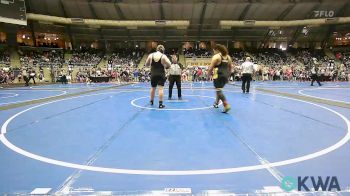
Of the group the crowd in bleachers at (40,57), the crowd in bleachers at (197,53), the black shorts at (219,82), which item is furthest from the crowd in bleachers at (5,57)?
the black shorts at (219,82)

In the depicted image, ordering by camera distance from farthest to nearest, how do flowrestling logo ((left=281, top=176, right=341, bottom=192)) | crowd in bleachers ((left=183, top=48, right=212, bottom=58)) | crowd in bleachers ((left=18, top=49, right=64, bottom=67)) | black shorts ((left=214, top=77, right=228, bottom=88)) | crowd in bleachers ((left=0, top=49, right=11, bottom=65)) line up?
crowd in bleachers ((left=183, top=48, right=212, bottom=58)) → crowd in bleachers ((left=18, top=49, right=64, bottom=67)) → crowd in bleachers ((left=0, top=49, right=11, bottom=65)) → black shorts ((left=214, top=77, right=228, bottom=88)) → flowrestling logo ((left=281, top=176, right=341, bottom=192))

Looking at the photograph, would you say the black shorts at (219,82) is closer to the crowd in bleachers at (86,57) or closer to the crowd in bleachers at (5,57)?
the crowd in bleachers at (86,57)

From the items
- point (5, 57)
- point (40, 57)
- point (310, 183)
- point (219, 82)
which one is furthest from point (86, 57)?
point (310, 183)

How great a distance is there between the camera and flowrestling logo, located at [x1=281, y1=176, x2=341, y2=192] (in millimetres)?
2893

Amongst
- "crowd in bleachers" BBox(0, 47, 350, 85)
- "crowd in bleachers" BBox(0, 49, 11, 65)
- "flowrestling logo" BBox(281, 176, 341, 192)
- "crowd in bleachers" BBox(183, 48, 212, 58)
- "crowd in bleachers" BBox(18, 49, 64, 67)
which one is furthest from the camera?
"crowd in bleachers" BBox(183, 48, 212, 58)

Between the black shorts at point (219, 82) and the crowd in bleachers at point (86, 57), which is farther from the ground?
the crowd in bleachers at point (86, 57)

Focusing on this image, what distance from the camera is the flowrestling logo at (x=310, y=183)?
2893 millimetres

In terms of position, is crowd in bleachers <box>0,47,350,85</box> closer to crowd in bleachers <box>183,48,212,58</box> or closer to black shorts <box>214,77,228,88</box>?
crowd in bleachers <box>183,48,212,58</box>

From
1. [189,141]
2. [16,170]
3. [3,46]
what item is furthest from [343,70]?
[3,46]

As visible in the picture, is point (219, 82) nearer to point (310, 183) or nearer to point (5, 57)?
point (310, 183)

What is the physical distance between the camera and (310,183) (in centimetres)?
301

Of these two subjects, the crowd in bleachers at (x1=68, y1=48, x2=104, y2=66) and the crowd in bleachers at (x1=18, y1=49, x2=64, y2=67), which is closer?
the crowd in bleachers at (x1=18, y1=49, x2=64, y2=67)

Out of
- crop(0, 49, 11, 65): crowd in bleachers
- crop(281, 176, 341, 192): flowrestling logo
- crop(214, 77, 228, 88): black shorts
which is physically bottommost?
crop(281, 176, 341, 192): flowrestling logo

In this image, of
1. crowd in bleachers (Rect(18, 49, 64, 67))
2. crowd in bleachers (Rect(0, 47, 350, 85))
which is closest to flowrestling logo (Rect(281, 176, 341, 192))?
crowd in bleachers (Rect(0, 47, 350, 85))
